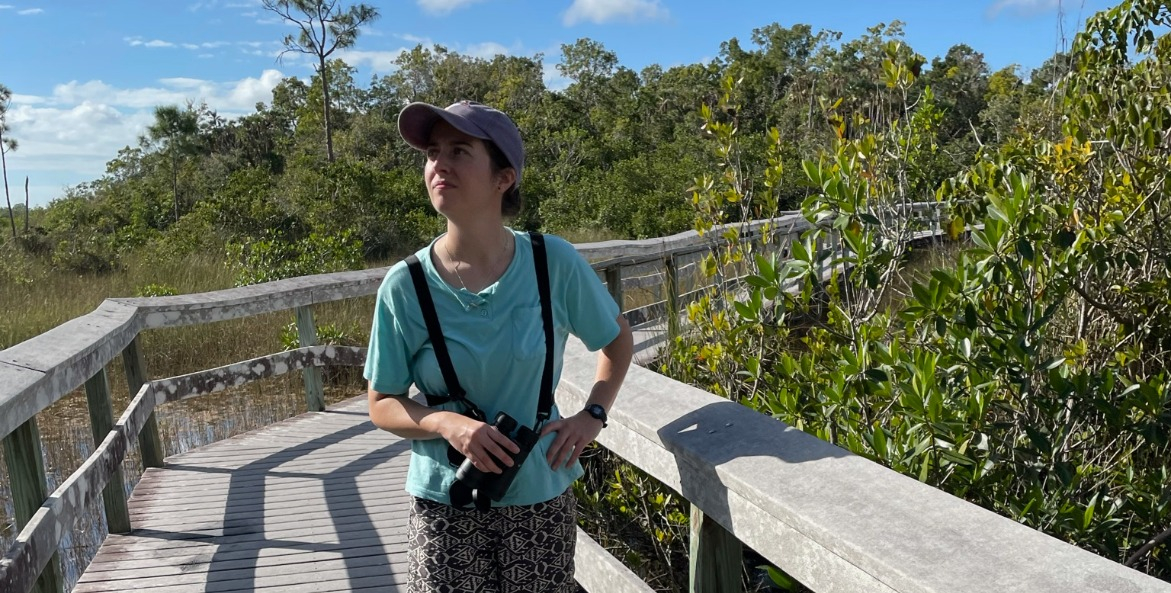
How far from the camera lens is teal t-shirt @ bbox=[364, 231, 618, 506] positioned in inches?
75.1

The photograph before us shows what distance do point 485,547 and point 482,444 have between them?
298 mm

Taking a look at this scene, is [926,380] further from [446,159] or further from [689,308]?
[689,308]

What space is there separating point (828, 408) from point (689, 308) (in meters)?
0.94

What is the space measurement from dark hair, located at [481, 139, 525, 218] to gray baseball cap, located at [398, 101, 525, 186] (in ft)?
0.06

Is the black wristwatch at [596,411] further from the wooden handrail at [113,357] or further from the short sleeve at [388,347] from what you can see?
the short sleeve at [388,347]

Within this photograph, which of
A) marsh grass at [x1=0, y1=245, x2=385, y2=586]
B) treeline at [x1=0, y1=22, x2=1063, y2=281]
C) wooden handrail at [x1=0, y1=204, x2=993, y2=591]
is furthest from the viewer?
treeline at [x1=0, y1=22, x2=1063, y2=281]

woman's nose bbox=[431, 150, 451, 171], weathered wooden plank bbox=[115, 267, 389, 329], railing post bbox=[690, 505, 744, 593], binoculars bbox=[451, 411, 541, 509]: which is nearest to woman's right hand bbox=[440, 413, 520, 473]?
binoculars bbox=[451, 411, 541, 509]

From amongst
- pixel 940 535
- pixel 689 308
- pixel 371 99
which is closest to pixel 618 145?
pixel 371 99

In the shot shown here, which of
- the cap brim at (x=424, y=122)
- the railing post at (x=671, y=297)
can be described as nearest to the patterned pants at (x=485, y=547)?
the cap brim at (x=424, y=122)

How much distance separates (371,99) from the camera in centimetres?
4931

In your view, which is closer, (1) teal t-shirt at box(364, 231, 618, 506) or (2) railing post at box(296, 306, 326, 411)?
(1) teal t-shirt at box(364, 231, 618, 506)

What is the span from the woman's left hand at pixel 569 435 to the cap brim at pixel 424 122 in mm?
561

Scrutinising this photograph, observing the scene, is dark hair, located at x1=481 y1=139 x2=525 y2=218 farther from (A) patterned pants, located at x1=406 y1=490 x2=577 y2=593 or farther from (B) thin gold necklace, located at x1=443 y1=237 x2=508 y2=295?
(A) patterned pants, located at x1=406 y1=490 x2=577 y2=593

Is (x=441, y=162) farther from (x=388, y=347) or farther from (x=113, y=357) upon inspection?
(x=113, y=357)
